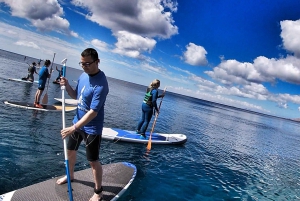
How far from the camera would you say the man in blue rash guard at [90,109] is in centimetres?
414

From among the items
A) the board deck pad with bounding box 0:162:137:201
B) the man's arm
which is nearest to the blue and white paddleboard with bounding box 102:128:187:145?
the board deck pad with bounding box 0:162:137:201

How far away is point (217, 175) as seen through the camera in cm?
1018

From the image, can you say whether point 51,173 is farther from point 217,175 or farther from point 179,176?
point 217,175

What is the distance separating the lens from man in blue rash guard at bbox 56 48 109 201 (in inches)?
163

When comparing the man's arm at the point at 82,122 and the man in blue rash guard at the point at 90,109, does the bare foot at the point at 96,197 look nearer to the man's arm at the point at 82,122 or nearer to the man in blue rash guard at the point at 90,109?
the man in blue rash guard at the point at 90,109

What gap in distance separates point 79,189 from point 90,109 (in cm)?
229

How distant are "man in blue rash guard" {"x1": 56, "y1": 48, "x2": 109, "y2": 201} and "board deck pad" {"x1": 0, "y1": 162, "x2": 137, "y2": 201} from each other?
40cm

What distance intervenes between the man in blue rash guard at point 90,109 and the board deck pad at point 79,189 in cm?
40

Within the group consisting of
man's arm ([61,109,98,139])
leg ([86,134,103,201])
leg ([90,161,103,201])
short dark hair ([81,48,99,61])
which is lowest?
leg ([90,161,103,201])

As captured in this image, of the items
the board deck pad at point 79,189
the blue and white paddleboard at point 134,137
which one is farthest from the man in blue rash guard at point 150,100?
the board deck pad at point 79,189

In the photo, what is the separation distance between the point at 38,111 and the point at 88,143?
1175 centimetres

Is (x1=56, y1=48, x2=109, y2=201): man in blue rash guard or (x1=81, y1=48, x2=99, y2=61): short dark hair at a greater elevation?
(x1=81, y1=48, x2=99, y2=61): short dark hair

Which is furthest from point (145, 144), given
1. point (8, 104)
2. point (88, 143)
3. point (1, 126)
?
point (8, 104)

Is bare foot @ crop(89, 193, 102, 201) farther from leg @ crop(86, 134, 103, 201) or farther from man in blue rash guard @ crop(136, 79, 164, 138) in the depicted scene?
man in blue rash guard @ crop(136, 79, 164, 138)
